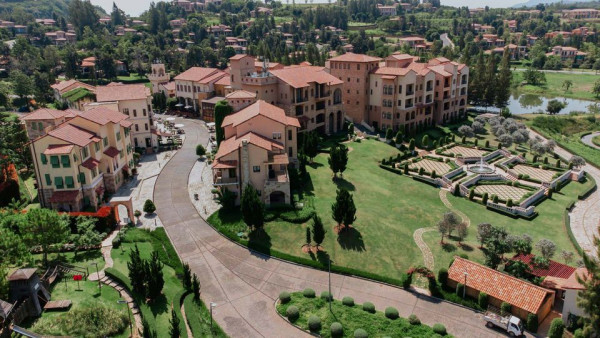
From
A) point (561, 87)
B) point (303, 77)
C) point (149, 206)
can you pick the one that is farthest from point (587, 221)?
point (561, 87)

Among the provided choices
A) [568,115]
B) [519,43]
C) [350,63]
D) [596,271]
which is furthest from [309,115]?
[519,43]

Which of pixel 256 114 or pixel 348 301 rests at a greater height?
pixel 256 114

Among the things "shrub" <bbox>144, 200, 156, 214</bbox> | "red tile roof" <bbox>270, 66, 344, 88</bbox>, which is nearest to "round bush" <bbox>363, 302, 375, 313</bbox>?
"shrub" <bbox>144, 200, 156, 214</bbox>

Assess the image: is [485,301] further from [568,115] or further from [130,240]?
[568,115]

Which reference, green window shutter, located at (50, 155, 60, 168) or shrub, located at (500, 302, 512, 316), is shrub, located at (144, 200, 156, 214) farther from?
shrub, located at (500, 302, 512, 316)

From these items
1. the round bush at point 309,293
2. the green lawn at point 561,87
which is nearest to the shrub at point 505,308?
the round bush at point 309,293

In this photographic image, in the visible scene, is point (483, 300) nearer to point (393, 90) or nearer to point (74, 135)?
point (74, 135)
